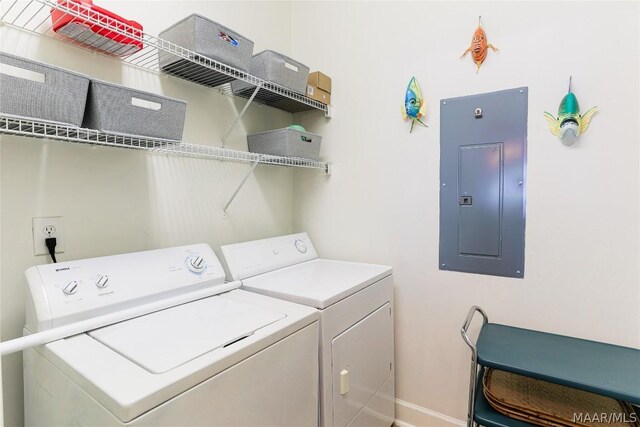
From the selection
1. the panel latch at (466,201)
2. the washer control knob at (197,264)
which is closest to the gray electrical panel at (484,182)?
the panel latch at (466,201)

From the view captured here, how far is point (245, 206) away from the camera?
2010 mm

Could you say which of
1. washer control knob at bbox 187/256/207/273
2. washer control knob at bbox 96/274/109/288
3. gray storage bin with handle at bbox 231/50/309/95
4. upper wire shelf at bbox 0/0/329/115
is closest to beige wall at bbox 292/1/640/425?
gray storage bin with handle at bbox 231/50/309/95

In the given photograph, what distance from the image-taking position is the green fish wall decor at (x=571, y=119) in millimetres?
1398

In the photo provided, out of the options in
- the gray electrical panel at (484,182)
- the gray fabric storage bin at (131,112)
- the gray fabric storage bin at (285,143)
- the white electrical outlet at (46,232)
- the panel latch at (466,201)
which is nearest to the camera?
the gray fabric storage bin at (131,112)

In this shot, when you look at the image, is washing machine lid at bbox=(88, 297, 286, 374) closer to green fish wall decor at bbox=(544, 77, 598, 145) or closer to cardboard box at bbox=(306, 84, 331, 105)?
cardboard box at bbox=(306, 84, 331, 105)

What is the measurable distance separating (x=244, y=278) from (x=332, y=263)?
0.61 metres

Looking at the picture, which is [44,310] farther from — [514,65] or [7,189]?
[514,65]

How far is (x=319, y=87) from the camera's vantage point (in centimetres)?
203

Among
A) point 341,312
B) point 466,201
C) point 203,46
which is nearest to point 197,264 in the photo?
point 341,312

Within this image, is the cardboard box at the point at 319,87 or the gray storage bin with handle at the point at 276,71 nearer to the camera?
the gray storage bin with handle at the point at 276,71

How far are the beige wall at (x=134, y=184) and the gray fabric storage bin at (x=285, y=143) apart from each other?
126 millimetres

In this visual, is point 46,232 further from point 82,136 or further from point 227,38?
point 227,38

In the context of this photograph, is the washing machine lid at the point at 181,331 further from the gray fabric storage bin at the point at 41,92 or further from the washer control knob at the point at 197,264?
the gray fabric storage bin at the point at 41,92

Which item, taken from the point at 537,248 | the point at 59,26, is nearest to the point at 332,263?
the point at 537,248
